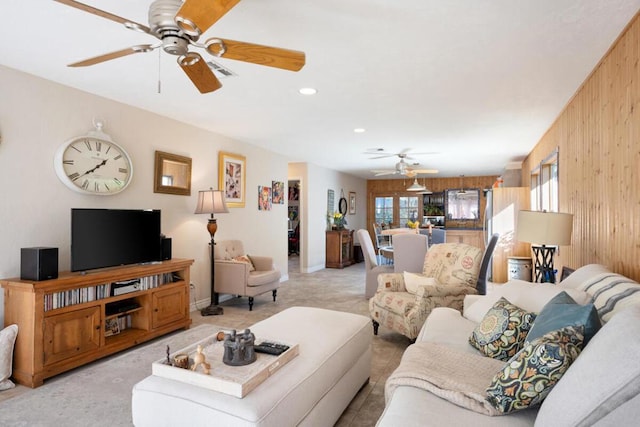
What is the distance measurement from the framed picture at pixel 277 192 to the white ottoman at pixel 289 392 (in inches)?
169

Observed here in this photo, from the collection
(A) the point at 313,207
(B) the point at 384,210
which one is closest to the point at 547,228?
(A) the point at 313,207

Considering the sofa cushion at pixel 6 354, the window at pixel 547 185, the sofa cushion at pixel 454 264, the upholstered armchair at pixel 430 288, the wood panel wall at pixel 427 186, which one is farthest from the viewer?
the wood panel wall at pixel 427 186

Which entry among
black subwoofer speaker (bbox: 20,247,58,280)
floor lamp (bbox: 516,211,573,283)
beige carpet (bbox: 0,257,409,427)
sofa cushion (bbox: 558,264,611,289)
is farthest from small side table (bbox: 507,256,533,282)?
black subwoofer speaker (bbox: 20,247,58,280)

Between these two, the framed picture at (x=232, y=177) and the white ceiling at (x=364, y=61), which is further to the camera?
the framed picture at (x=232, y=177)

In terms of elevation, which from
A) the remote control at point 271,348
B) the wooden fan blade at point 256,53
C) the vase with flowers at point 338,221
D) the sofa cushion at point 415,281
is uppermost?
the wooden fan blade at point 256,53

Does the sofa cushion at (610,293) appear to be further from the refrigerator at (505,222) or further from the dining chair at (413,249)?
the refrigerator at (505,222)

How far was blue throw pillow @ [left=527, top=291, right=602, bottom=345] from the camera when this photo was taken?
1.45 m

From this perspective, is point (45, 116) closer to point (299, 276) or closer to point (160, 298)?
point (160, 298)

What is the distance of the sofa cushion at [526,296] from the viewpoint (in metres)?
2.01

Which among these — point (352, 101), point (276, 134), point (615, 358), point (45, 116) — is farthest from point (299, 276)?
point (615, 358)

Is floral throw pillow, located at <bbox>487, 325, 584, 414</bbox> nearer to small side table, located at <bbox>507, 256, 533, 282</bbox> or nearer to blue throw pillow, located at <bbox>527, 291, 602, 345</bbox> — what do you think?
blue throw pillow, located at <bbox>527, 291, 602, 345</bbox>

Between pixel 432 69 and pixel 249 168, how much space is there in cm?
369

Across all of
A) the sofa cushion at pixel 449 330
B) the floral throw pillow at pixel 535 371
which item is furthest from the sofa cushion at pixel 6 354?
the floral throw pillow at pixel 535 371

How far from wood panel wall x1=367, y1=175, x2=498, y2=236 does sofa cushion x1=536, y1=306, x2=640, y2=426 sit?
10402 millimetres
